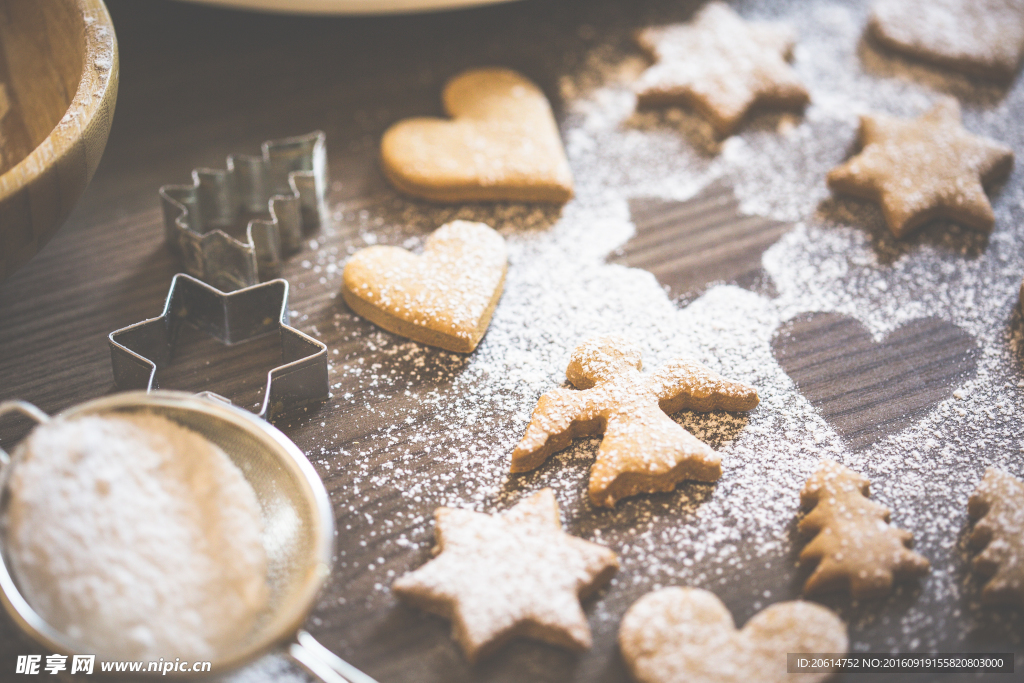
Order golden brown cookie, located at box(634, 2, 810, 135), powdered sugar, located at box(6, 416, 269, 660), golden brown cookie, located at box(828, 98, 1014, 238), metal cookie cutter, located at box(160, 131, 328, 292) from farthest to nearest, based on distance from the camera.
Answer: golden brown cookie, located at box(634, 2, 810, 135), golden brown cookie, located at box(828, 98, 1014, 238), metal cookie cutter, located at box(160, 131, 328, 292), powdered sugar, located at box(6, 416, 269, 660)

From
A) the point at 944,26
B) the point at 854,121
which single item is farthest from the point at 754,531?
the point at 944,26

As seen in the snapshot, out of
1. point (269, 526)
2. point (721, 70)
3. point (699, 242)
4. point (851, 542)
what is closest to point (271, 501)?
point (269, 526)

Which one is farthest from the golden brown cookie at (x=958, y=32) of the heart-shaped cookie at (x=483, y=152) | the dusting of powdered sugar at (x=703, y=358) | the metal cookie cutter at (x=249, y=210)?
the metal cookie cutter at (x=249, y=210)

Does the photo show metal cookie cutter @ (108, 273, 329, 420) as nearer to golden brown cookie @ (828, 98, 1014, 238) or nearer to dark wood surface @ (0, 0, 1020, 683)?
dark wood surface @ (0, 0, 1020, 683)

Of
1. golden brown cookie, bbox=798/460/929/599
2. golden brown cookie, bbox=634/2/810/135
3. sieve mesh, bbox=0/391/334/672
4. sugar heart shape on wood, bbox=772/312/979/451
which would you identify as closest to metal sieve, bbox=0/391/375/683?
sieve mesh, bbox=0/391/334/672

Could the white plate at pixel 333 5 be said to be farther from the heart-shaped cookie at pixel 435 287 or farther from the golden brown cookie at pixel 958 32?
the golden brown cookie at pixel 958 32

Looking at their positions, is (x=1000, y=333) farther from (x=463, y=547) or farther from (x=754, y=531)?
(x=463, y=547)

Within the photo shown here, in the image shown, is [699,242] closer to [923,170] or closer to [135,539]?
[923,170]
